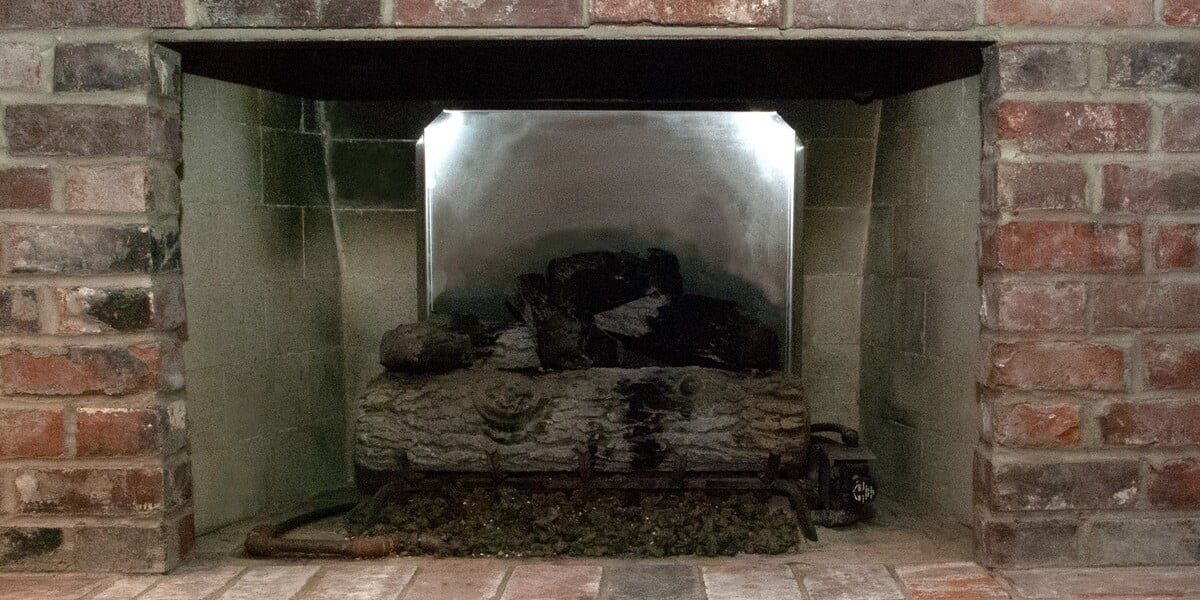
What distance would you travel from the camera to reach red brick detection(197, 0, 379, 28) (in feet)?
7.55

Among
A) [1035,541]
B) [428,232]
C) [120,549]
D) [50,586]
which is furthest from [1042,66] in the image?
[50,586]

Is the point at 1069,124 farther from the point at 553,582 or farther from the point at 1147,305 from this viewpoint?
the point at 553,582

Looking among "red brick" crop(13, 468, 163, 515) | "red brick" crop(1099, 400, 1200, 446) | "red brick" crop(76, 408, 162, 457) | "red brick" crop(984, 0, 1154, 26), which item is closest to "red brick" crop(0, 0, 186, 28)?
"red brick" crop(76, 408, 162, 457)

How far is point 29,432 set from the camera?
2.38 meters

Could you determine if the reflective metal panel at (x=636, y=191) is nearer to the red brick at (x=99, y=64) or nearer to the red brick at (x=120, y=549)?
the red brick at (x=99, y=64)

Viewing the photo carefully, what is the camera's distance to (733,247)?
3273 mm

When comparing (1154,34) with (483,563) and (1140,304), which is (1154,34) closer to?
(1140,304)

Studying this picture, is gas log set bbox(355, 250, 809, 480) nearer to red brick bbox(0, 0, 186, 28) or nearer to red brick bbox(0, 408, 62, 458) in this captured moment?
red brick bbox(0, 408, 62, 458)

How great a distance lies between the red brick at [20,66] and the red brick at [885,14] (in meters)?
1.72

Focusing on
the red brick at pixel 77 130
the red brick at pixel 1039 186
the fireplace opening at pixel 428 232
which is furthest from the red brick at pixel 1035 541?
the red brick at pixel 77 130

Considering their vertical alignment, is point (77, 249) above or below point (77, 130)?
below

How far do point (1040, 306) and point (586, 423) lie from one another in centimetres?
123

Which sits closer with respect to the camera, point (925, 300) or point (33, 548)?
point (33, 548)

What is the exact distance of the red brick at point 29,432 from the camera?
2373 mm
